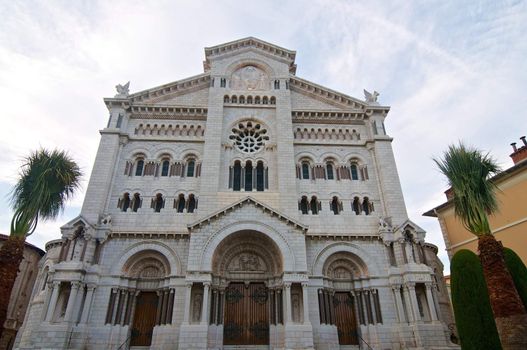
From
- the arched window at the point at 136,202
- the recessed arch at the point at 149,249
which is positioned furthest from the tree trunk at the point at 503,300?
the arched window at the point at 136,202

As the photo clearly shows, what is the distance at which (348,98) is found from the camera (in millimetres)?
28125

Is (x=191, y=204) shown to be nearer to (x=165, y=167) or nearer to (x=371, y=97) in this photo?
(x=165, y=167)

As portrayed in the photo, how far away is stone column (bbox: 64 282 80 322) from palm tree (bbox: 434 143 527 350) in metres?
21.1

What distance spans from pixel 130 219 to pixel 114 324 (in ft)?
21.7

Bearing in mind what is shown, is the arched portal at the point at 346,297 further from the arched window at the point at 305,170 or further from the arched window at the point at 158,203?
the arched window at the point at 158,203

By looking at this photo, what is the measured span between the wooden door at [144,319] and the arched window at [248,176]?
9.63 m

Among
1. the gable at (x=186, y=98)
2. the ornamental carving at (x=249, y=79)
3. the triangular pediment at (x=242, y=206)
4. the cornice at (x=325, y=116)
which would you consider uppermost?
the ornamental carving at (x=249, y=79)

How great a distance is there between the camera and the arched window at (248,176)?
81.1 ft

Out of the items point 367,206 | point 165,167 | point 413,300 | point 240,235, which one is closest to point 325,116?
point 367,206

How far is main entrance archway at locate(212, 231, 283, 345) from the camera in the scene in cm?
2000

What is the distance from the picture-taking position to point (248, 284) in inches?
840

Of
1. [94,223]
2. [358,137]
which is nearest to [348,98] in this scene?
[358,137]

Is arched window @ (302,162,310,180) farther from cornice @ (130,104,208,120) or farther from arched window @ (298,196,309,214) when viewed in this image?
cornice @ (130,104,208,120)

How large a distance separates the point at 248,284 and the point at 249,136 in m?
11.7
